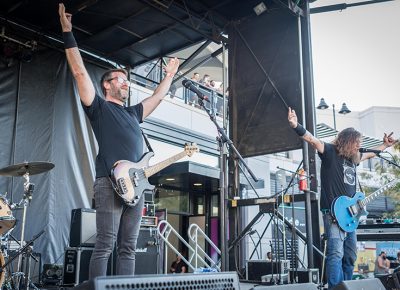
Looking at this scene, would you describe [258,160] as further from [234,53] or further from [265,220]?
[234,53]

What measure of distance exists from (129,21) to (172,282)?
20.8ft

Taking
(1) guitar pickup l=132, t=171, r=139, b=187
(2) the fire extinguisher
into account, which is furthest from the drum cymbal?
(2) the fire extinguisher

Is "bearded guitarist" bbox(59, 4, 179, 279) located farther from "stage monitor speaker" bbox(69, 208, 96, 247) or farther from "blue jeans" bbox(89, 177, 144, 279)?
"stage monitor speaker" bbox(69, 208, 96, 247)

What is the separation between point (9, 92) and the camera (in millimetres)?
6781

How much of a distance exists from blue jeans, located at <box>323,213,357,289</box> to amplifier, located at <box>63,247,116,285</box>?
119 inches

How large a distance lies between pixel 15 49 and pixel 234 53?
359cm

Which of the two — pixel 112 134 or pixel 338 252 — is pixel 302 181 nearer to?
pixel 338 252

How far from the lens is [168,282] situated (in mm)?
1523

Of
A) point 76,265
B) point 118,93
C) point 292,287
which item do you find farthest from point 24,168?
point 292,287

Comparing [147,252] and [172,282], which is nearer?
[172,282]

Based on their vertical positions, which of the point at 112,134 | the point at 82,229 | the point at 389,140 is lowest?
the point at 82,229

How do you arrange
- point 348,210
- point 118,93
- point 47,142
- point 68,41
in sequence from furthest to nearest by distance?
point 47,142, point 348,210, point 118,93, point 68,41

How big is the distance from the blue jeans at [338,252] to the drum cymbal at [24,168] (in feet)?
11.0

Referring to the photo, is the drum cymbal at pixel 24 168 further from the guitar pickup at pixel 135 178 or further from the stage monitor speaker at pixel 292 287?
the stage monitor speaker at pixel 292 287
